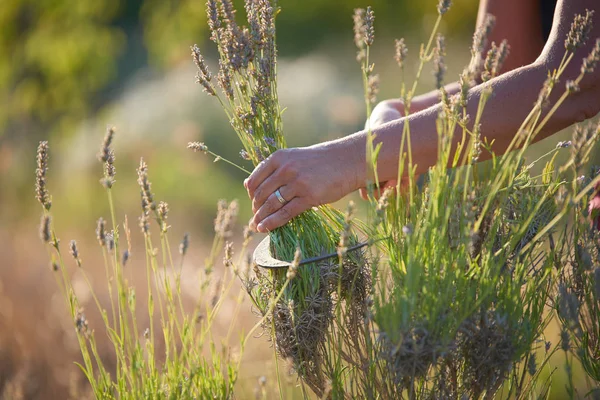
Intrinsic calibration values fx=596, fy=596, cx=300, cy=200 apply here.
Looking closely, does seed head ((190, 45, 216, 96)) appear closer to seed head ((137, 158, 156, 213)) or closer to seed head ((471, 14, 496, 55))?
seed head ((137, 158, 156, 213))

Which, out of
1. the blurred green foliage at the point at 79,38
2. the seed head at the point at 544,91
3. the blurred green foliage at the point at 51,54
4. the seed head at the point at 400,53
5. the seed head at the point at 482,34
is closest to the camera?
the seed head at the point at 544,91

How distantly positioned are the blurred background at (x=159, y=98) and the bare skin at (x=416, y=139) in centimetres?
426

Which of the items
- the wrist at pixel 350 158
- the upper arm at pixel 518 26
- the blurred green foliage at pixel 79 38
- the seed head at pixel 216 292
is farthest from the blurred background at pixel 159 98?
the seed head at pixel 216 292

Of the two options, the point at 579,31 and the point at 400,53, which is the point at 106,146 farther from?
the point at 579,31

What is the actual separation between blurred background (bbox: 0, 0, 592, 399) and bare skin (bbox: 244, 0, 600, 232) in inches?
168

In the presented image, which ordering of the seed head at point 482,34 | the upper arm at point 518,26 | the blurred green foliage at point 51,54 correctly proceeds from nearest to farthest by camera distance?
the seed head at point 482,34
the upper arm at point 518,26
the blurred green foliage at point 51,54

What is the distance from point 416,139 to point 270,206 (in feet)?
1.15

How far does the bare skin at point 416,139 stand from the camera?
4.13 ft

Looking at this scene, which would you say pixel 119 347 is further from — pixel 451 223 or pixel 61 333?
pixel 61 333

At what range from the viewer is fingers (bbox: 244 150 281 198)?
4.23ft

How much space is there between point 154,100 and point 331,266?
25.1 feet

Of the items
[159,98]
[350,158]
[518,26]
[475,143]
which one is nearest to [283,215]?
[350,158]

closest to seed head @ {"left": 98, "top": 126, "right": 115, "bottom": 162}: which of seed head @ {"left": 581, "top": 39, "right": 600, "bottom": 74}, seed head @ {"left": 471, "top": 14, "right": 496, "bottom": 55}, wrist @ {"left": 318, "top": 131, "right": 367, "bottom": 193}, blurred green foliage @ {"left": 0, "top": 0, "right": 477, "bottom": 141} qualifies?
wrist @ {"left": 318, "top": 131, "right": 367, "bottom": 193}

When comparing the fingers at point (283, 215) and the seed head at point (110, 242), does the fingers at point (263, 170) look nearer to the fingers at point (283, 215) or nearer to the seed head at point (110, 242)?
the fingers at point (283, 215)
